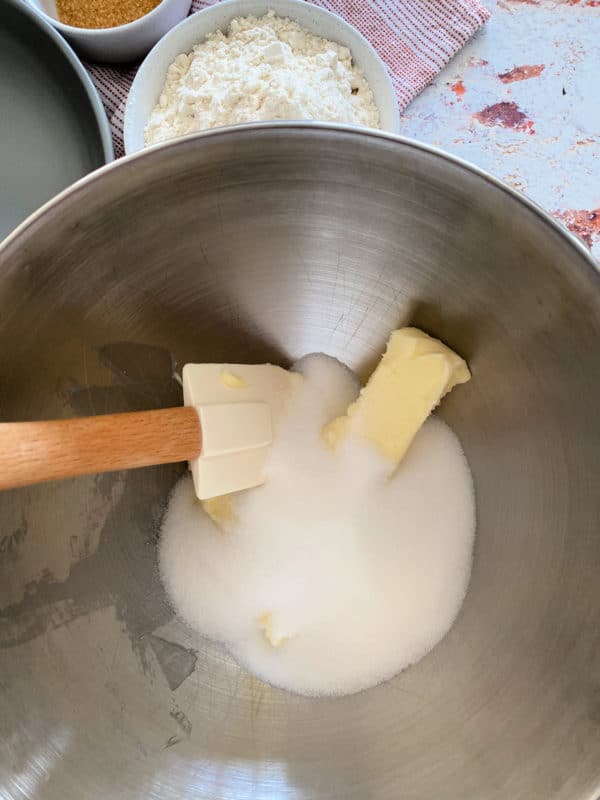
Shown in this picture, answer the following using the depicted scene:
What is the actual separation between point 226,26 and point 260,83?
14 centimetres

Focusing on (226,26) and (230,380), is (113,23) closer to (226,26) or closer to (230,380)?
(226,26)

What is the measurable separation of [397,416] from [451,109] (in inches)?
18.3

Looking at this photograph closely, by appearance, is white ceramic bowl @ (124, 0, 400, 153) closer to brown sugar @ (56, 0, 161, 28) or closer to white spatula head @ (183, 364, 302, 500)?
brown sugar @ (56, 0, 161, 28)

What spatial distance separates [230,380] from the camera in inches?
28.5

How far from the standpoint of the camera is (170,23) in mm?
920

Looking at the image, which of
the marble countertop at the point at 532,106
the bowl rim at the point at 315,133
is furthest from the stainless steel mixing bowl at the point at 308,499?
the marble countertop at the point at 532,106

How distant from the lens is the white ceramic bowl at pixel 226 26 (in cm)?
88

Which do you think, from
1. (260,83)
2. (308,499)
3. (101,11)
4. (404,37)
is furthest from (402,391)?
(101,11)

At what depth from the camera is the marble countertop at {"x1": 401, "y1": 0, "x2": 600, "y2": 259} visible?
918 mm

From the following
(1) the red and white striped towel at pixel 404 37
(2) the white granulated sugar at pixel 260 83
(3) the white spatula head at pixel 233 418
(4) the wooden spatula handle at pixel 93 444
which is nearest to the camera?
(4) the wooden spatula handle at pixel 93 444

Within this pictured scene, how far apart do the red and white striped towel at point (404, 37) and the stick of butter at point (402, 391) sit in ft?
1.30

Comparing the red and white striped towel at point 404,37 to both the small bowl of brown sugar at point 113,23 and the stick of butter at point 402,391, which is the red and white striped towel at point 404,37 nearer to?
the small bowl of brown sugar at point 113,23

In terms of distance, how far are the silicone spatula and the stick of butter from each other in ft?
0.31

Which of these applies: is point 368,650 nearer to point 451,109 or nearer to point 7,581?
point 7,581
